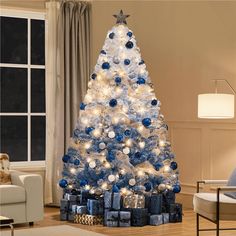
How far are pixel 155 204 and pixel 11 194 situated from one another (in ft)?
5.44

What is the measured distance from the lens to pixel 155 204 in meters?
7.85

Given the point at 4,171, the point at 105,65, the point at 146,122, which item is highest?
the point at 105,65

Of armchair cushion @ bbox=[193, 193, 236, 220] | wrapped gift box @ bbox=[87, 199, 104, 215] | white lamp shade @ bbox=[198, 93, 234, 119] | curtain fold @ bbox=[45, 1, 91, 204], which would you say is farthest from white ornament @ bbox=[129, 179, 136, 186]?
curtain fold @ bbox=[45, 1, 91, 204]

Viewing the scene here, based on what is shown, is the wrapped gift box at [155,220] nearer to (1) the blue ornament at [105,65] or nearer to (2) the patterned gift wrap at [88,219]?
(2) the patterned gift wrap at [88,219]

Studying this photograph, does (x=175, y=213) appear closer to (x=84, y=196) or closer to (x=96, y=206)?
(x=96, y=206)

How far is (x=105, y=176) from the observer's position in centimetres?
791

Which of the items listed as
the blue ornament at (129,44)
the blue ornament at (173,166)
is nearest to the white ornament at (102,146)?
the blue ornament at (173,166)

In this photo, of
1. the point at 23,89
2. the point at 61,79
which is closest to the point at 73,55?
the point at 61,79

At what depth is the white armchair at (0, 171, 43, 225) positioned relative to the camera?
7422 millimetres

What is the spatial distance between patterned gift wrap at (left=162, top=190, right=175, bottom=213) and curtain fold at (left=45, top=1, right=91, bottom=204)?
178 cm

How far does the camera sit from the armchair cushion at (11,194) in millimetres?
7383

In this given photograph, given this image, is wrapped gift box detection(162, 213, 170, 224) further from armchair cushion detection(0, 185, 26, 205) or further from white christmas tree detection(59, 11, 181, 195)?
armchair cushion detection(0, 185, 26, 205)

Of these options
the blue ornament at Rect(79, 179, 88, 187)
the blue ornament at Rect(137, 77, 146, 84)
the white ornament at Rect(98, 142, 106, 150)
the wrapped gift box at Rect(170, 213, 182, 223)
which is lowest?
the wrapped gift box at Rect(170, 213, 182, 223)

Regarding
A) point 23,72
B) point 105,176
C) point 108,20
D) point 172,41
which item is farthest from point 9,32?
point 105,176
